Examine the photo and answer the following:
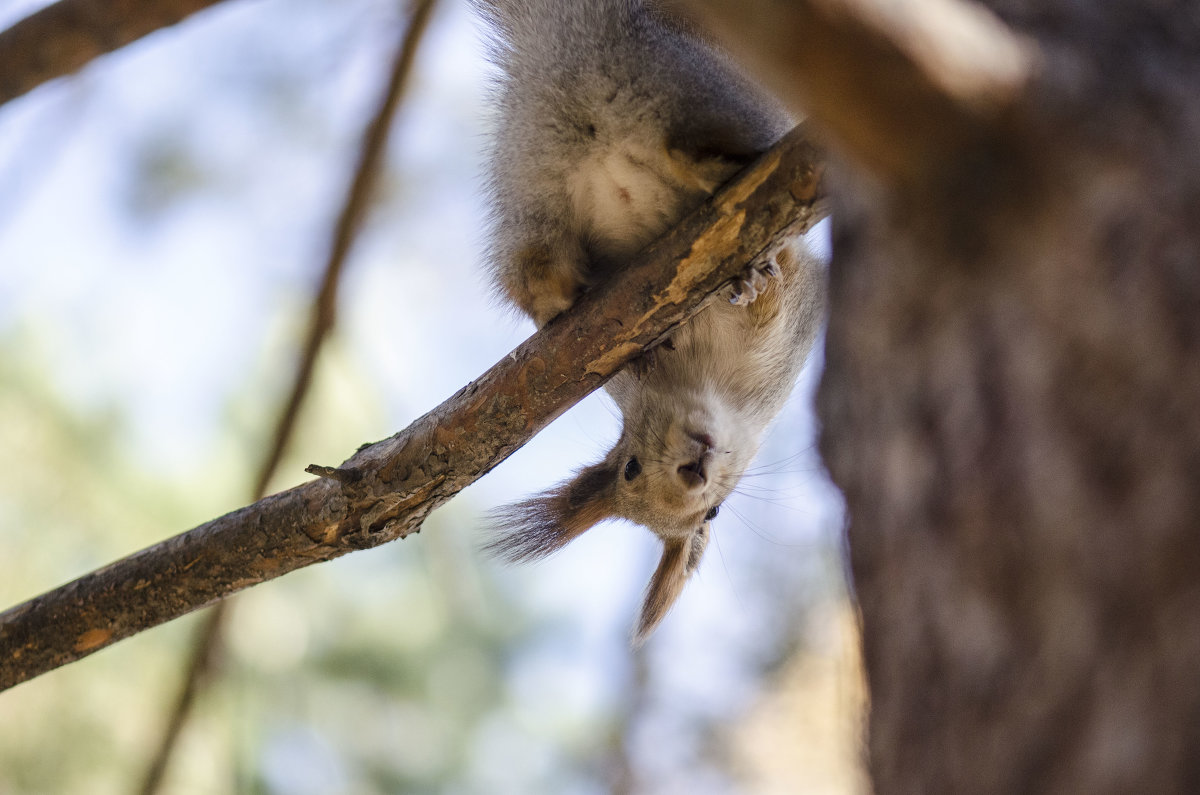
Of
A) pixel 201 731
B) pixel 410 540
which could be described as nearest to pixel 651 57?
pixel 410 540

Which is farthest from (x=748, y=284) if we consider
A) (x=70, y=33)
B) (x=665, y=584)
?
(x=70, y=33)

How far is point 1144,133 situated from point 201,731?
11.4 ft

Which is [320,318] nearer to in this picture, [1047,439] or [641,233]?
[641,233]

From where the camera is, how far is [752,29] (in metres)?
0.91

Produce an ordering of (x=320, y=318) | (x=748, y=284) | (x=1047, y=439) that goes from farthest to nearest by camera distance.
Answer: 1. (x=320, y=318)
2. (x=748, y=284)
3. (x=1047, y=439)

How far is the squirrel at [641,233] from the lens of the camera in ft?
6.83

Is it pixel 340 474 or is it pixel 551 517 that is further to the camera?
pixel 551 517

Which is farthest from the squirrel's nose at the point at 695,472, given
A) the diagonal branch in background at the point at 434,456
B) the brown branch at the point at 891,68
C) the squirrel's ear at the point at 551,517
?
the brown branch at the point at 891,68

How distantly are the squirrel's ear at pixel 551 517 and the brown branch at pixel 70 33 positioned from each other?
153cm

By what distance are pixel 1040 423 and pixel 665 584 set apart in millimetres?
2080

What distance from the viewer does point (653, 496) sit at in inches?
105

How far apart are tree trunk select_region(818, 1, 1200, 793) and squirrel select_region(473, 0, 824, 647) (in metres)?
1.08

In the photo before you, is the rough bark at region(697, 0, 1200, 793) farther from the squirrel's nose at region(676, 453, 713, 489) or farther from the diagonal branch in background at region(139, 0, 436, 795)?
the diagonal branch in background at region(139, 0, 436, 795)

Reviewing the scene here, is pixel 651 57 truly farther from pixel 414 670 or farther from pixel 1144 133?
pixel 414 670
